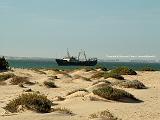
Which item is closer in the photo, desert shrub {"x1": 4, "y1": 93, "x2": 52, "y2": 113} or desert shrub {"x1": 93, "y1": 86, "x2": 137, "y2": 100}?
desert shrub {"x1": 4, "y1": 93, "x2": 52, "y2": 113}

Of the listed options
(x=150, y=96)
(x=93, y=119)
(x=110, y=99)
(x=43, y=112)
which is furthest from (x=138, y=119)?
(x=150, y=96)

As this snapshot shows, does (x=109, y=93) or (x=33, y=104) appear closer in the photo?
(x=33, y=104)

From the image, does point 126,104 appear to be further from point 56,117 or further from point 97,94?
point 56,117

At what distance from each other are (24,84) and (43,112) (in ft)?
60.7

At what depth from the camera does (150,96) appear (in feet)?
90.4

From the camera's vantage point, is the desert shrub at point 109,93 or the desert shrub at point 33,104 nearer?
the desert shrub at point 33,104

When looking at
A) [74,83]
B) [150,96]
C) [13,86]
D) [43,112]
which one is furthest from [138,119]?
[74,83]

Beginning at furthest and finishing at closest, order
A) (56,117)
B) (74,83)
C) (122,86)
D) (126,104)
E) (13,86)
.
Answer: (74,83) → (13,86) → (122,86) → (126,104) → (56,117)

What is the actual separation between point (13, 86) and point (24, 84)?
5.61 ft

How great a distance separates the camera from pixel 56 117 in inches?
645

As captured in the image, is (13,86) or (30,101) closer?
(30,101)

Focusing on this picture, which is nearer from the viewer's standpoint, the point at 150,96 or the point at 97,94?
the point at 97,94

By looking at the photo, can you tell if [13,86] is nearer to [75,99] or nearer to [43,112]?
[75,99]

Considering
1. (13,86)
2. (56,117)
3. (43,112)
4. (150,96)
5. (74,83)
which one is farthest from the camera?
(74,83)
